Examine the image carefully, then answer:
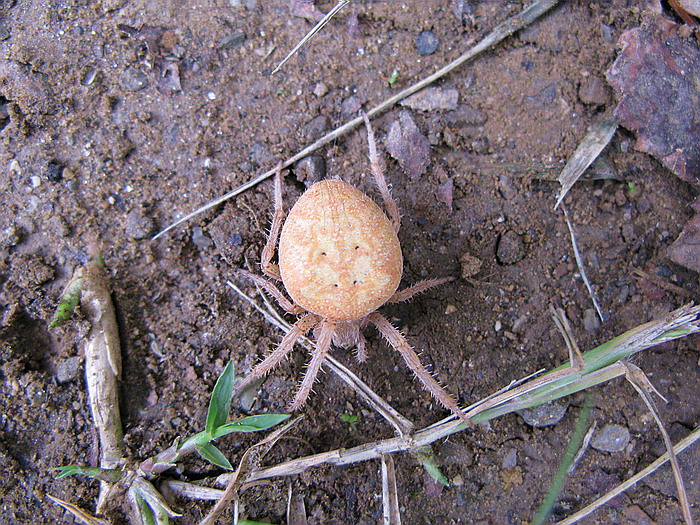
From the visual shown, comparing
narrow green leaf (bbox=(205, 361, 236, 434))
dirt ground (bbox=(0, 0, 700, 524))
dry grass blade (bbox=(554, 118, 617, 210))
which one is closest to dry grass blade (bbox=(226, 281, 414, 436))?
dirt ground (bbox=(0, 0, 700, 524))

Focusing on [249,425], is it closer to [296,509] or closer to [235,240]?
[296,509]

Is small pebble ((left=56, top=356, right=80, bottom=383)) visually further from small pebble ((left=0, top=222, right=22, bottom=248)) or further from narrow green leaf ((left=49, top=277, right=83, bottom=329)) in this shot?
small pebble ((left=0, top=222, right=22, bottom=248))

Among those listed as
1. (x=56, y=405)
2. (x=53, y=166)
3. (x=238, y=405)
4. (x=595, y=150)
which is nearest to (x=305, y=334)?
(x=238, y=405)

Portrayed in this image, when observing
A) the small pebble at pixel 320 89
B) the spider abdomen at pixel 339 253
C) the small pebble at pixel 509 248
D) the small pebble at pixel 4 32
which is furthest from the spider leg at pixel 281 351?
the small pebble at pixel 4 32

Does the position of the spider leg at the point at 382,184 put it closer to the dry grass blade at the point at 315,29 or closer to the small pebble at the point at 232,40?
the dry grass blade at the point at 315,29

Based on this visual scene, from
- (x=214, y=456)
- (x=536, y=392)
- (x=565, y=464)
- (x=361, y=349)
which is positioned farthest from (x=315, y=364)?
(x=565, y=464)

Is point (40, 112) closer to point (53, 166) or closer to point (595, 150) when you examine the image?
point (53, 166)
